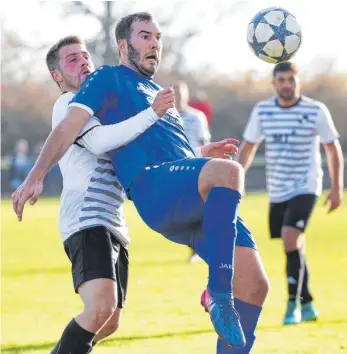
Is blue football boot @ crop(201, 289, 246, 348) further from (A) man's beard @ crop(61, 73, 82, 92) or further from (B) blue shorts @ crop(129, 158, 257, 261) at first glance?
(A) man's beard @ crop(61, 73, 82, 92)

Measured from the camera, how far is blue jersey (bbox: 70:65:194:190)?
5684 millimetres

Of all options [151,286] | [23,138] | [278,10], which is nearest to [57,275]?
[151,286]

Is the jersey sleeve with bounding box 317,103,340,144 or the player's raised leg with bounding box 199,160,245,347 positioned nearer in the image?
the player's raised leg with bounding box 199,160,245,347

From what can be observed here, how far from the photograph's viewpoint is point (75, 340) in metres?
5.92

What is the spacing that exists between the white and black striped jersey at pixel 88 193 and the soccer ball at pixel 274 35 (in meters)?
1.39

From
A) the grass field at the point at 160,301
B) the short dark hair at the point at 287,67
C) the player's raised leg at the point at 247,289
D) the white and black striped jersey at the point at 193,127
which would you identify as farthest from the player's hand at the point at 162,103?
the white and black striped jersey at the point at 193,127

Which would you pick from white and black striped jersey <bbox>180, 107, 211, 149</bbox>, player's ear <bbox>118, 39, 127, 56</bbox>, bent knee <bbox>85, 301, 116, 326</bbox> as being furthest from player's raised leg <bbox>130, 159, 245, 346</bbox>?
white and black striped jersey <bbox>180, 107, 211, 149</bbox>

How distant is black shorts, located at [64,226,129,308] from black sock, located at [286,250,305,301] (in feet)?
11.1

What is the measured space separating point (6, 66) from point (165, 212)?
117 feet

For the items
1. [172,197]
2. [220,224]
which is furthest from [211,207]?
[172,197]

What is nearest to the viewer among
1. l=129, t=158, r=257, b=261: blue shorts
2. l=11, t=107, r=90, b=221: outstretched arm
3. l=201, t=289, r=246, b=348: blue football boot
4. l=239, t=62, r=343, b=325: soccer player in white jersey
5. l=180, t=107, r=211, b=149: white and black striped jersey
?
l=201, t=289, r=246, b=348: blue football boot

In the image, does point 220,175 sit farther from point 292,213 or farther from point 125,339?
point 292,213

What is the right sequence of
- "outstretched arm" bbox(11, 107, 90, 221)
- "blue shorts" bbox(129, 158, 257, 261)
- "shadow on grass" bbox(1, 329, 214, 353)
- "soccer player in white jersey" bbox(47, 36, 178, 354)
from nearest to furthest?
"blue shorts" bbox(129, 158, 257, 261), "outstretched arm" bbox(11, 107, 90, 221), "soccer player in white jersey" bbox(47, 36, 178, 354), "shadow on grass" bbox(1, 329, 214, 353)

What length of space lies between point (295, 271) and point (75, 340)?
390cm
